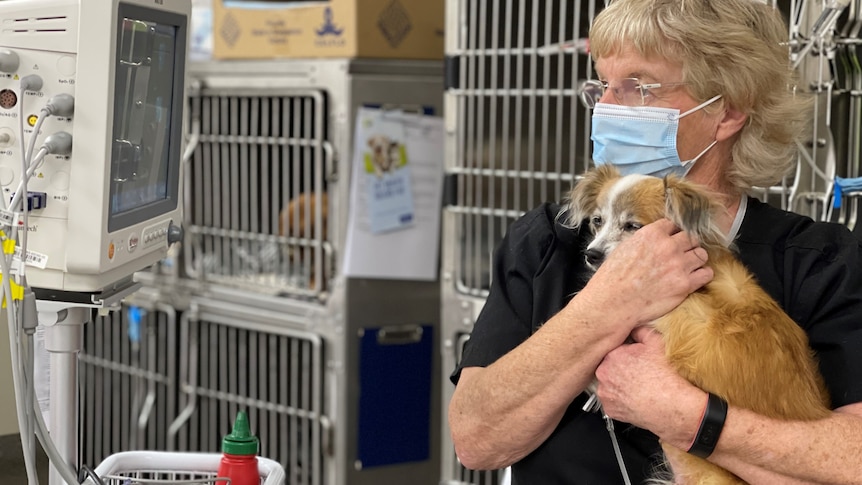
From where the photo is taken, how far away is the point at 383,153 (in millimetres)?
3043

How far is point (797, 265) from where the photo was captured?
163 cm

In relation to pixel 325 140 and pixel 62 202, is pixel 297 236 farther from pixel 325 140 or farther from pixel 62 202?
pixel 62 202

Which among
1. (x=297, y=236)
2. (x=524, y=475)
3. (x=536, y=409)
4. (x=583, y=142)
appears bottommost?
(x=524, y=475)

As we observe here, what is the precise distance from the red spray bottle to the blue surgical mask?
74 cm

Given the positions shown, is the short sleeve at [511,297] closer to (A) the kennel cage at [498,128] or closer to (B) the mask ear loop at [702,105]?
(B) the mask ear loop at [702,105]

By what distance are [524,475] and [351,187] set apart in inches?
57.9

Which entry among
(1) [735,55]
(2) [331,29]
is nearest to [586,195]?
(1) [735,55]

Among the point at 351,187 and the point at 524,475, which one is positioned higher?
the point at 351,187

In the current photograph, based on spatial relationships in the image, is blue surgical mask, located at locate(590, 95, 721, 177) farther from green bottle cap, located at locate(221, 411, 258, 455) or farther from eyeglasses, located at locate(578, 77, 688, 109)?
green bottle cap, located at locate(221, 411, 258, 455)

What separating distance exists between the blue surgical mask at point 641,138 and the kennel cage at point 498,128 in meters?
0.65

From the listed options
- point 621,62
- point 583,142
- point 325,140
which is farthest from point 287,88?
point 621,62

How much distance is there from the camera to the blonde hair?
164 centimetres

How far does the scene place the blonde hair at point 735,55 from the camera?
1637mm

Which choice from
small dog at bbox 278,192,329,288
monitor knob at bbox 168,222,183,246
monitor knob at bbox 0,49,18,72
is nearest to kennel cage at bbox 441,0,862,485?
small dog at bbox 278,192,329,288
